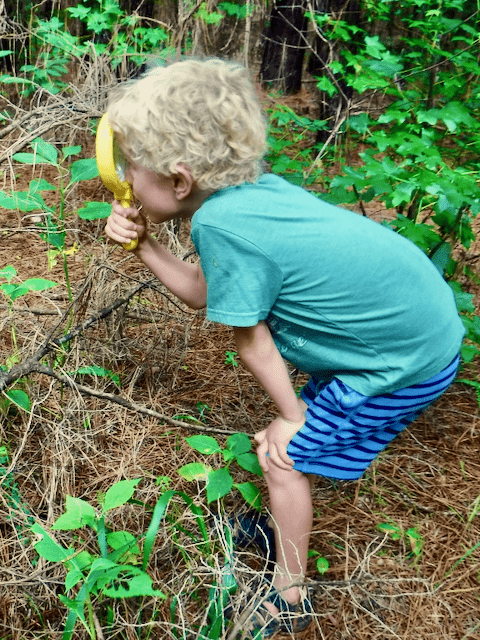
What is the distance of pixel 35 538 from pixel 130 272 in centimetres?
163

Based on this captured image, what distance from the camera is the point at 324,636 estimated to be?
1.67 m

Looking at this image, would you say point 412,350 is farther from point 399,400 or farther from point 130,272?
point 130,272

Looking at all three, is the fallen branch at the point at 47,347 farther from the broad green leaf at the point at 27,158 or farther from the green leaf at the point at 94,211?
the broad green leaf at the point at 27,158

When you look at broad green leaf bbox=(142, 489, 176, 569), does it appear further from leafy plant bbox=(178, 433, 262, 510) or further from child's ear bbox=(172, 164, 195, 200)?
child's ear bbox=(172, 164, 195, 200)

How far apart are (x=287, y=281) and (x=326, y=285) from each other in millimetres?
96

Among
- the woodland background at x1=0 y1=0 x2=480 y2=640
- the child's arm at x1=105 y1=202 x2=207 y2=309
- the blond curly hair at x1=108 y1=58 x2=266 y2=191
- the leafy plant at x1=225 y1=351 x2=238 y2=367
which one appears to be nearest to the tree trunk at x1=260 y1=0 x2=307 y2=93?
the woodland background at x1=0 y1=0 x2=480 y2=640

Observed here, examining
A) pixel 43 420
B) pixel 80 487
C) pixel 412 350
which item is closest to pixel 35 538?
pixel 80 487

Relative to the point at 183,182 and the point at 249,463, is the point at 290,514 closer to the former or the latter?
the point at 249,463

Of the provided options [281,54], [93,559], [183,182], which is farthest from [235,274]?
[281,54]

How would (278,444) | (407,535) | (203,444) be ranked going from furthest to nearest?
(407,535) < (203,444) < (278,444)

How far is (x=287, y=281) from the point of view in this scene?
1.36 meters

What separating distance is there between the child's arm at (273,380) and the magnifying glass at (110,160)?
488 millimetres

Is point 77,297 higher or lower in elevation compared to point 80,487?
higher

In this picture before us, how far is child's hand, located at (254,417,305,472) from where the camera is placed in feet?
4.97
